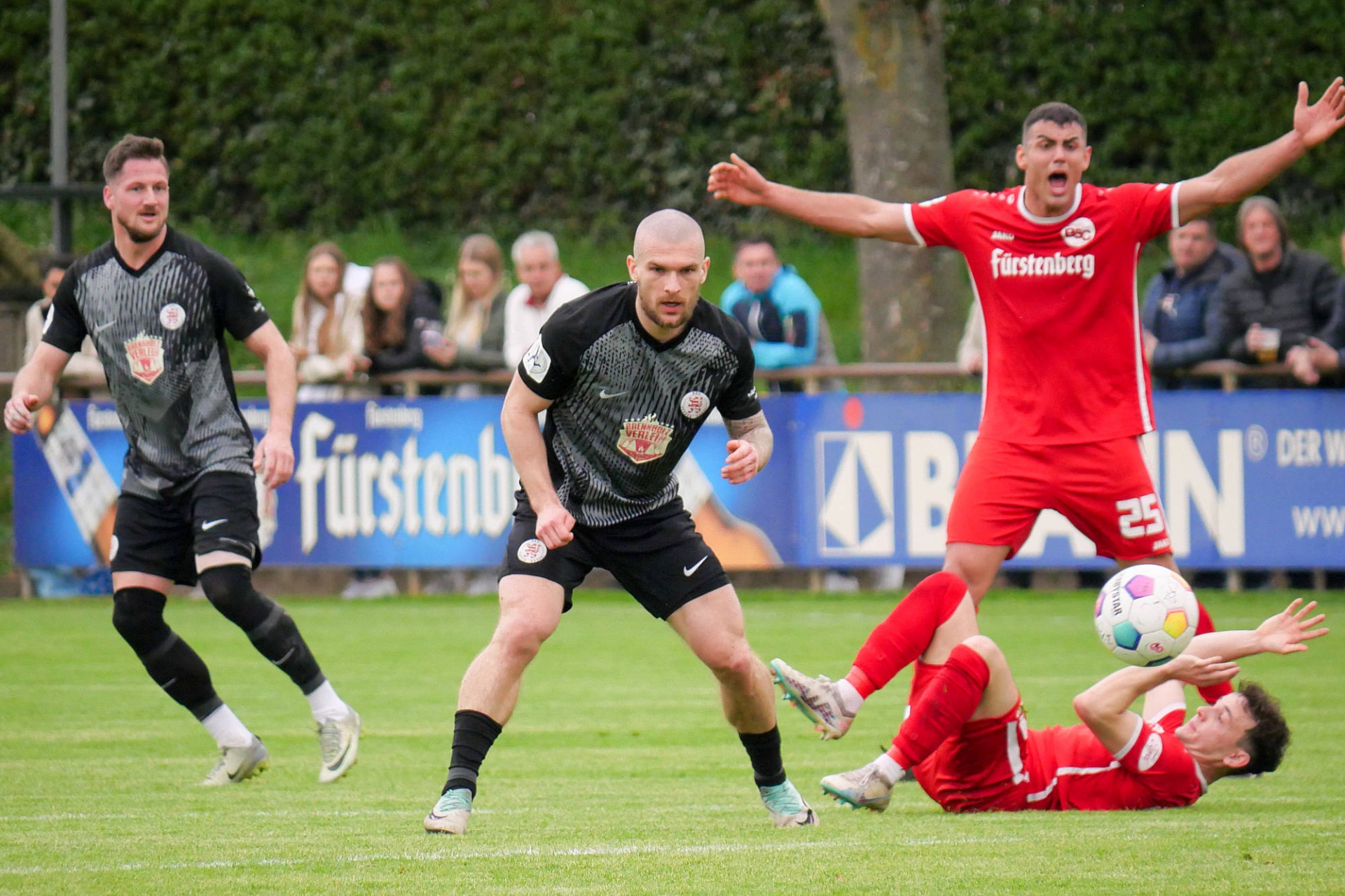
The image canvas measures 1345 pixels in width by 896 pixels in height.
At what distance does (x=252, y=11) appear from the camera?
21984 millimetres

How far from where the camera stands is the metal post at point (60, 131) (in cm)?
1723

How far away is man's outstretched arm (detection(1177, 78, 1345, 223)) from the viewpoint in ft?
23.5

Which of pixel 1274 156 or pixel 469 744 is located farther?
pixel 1274 156

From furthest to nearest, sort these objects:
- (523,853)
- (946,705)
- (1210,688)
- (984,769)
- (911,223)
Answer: (911,223)
(1210,688)
(984,769)
(946,705)
(523,853)

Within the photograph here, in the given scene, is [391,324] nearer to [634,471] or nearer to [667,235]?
[634,471]

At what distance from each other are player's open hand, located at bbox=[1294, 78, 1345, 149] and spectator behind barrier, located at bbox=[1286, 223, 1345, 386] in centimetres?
592

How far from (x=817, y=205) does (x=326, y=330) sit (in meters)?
7.91

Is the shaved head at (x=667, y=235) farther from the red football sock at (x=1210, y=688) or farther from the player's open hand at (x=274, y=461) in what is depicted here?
the red football sock at (x=1210, y=688)

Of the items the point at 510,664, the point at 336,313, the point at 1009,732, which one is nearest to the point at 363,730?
the point at 510,664

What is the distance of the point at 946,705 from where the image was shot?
6.49m

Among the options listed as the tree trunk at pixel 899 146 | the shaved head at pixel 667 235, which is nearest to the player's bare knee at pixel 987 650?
the shaved head at pixel 667 235

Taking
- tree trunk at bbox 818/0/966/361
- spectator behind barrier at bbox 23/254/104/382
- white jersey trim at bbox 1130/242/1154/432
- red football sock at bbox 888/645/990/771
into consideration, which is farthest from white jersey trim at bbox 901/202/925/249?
tree trunk at bbox 818/0/966/361

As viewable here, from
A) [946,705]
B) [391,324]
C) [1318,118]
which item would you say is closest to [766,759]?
[946,705]

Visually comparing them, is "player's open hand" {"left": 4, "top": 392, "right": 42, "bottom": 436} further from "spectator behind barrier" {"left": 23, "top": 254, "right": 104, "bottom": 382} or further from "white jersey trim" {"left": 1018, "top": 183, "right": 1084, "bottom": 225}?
"spectator behind barrier" {"left": 23, "top": 254, "right": 104, "bottom": 382}
